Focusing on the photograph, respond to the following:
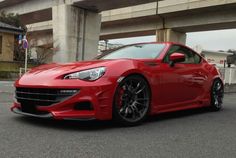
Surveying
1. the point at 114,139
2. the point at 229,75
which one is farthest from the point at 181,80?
the point at 229,75

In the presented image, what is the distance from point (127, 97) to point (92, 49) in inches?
973

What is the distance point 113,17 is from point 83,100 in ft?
110

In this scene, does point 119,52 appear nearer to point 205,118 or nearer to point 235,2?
→ point 205,118

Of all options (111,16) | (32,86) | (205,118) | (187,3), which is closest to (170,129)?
(205,118)

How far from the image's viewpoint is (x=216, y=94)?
25.4 feet

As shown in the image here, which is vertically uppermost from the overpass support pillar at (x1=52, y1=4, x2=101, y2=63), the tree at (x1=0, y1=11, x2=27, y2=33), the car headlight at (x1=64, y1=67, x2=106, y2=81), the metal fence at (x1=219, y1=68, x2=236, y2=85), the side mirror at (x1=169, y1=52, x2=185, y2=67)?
the tree at (x1=0, y1=11, x2=27, y2=33)

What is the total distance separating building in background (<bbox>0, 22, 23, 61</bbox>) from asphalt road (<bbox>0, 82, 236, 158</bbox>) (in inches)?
928

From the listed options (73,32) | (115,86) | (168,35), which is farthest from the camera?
(168,35)

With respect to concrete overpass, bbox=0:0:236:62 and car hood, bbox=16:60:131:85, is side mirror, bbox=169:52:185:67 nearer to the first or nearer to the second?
car hood, bbox=16:60:131:85

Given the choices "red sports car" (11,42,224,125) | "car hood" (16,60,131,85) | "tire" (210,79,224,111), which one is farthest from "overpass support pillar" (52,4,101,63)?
"car hood" (16,60,131,85)

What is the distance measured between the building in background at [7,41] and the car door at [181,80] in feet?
77.3

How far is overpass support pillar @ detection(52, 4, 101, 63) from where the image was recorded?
93.4 ft

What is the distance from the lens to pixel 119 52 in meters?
6.48

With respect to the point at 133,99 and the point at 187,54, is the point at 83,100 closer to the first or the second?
the point at 133,99
